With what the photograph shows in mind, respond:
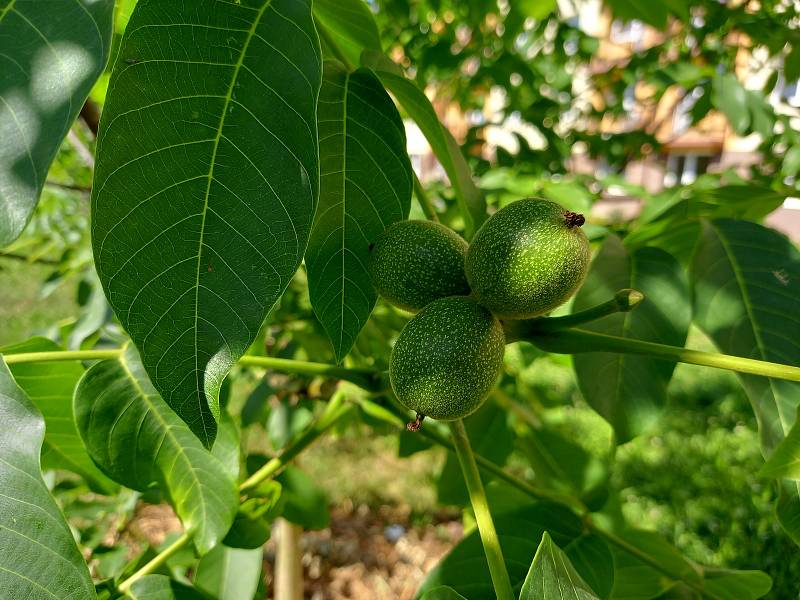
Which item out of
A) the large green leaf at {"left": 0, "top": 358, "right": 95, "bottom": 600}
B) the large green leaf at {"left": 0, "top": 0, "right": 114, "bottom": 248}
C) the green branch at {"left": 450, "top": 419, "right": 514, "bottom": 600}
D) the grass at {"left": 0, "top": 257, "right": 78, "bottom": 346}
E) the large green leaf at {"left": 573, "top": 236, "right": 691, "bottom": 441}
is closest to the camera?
the large green leaf at {"left": 0, "top": 0, "right": 114, "bottom": 248}

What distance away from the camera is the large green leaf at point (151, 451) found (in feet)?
3.20

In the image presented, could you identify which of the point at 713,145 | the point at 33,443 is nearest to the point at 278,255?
the point at 33,443

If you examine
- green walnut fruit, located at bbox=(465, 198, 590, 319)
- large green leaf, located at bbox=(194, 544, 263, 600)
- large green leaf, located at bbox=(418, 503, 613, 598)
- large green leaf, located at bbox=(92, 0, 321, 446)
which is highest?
large green leaf, located at bbox=(92, 0, 321, 446)

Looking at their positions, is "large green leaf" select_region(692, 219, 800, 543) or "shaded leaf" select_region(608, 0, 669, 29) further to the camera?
"shaded leaf" select_region(608, 0, 669, 29)

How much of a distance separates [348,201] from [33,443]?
486 millimetres

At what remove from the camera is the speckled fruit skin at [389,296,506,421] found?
772mm

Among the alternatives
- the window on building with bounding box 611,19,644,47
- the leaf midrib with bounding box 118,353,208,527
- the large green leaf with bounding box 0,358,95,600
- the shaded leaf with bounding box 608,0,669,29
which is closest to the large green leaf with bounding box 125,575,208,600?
the leaf midrib with bounding box 118,353,208,527

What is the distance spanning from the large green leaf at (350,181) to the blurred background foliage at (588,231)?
1.13 feet

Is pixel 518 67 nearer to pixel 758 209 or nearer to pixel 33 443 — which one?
pixel 758 209

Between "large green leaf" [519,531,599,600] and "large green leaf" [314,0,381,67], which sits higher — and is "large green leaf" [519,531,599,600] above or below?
below

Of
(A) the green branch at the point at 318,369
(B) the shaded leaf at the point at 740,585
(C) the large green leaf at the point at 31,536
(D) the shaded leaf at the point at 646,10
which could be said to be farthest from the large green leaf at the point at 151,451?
(D) the shaded leaf at the point at 646,10

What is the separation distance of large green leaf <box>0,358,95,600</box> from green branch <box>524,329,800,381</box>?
62cm

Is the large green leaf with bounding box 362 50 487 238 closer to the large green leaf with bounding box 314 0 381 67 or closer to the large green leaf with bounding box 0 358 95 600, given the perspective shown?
the large green leaf with bounding box 314 0 381 67

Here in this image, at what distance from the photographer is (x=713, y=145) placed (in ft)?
39.1
